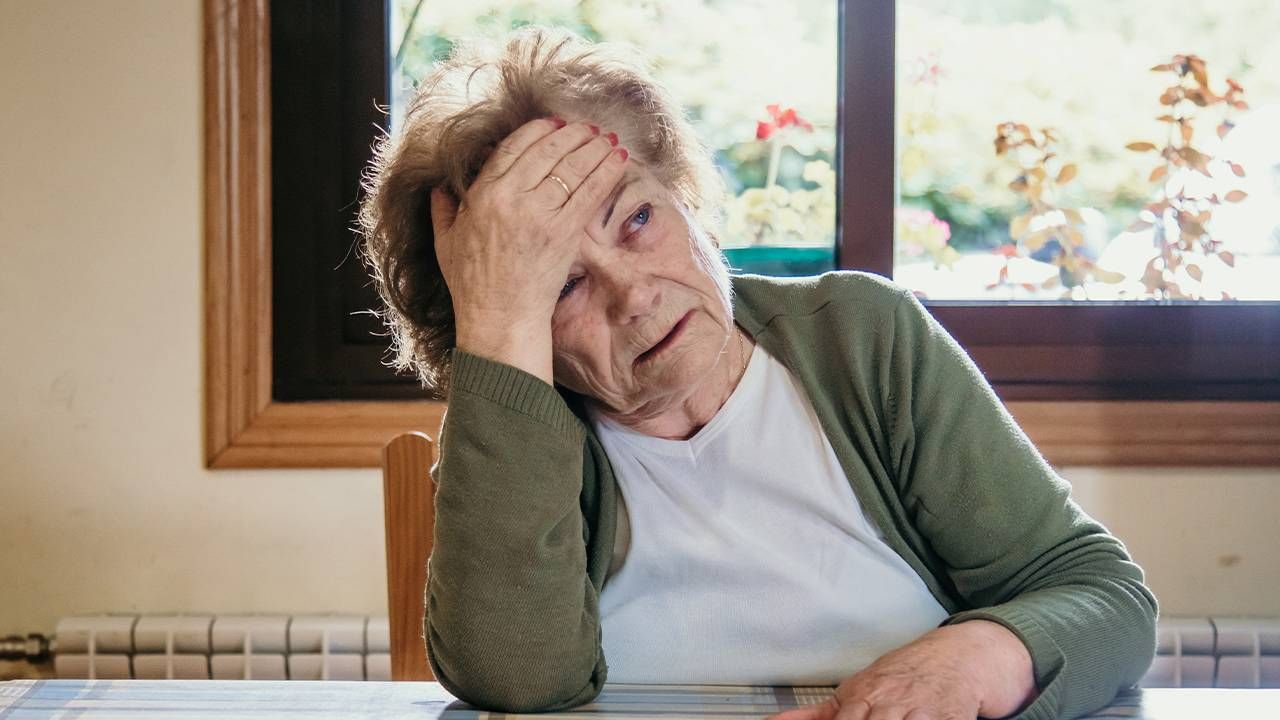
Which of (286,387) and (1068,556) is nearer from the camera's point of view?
(1068,556)

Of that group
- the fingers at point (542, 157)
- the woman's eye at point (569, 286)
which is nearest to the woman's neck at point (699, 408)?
the woman's eye at point (569, 286)

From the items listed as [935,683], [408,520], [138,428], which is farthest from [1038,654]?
[138,428]

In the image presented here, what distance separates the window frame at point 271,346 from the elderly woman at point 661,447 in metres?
0.90

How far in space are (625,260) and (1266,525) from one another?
154cm

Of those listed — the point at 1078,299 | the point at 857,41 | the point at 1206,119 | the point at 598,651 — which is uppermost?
the point at 857,41

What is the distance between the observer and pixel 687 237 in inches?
45.1

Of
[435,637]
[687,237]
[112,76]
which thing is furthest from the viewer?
[112,76]

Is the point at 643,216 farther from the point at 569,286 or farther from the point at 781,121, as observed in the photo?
the point at 781,121

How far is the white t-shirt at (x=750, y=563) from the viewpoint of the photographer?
3.55ft

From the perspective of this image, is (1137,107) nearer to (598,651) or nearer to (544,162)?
(544,162)

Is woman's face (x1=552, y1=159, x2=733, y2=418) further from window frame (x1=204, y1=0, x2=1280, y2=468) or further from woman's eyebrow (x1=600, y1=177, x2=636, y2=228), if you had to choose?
window frame (x1=204, y1=0, x2=1280, y2=468)

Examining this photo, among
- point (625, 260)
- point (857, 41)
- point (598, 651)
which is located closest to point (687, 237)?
point (625, 260)

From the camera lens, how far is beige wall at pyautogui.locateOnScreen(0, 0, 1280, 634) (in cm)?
206

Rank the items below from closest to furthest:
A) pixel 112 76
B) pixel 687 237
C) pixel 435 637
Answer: pixel 435 637
pixel 687 237
pixel 112 76
